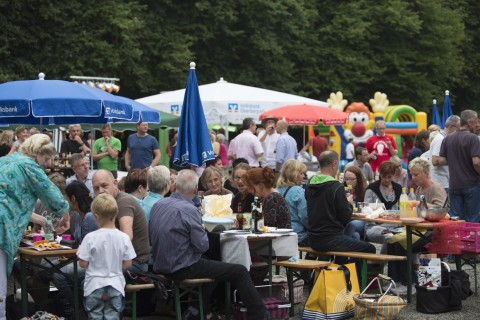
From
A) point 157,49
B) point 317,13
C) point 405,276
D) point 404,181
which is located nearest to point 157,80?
point 157,49


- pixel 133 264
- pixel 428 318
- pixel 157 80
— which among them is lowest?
pixel 428 318

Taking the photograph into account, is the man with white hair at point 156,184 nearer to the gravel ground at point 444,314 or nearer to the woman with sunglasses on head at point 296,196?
the gravel ground at point 444,314

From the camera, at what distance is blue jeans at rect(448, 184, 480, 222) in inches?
478

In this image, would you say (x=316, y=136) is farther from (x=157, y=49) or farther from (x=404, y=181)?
(x=157, y=49)

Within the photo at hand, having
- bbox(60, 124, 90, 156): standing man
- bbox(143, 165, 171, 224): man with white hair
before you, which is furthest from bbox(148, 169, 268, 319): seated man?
bbox(60, 124, 90, 156): standing man

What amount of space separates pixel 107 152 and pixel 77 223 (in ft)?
24.2

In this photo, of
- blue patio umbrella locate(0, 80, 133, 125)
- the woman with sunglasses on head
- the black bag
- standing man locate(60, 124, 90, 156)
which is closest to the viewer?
the black bag

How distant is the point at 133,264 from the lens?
8.64m

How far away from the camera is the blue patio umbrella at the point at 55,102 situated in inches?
439

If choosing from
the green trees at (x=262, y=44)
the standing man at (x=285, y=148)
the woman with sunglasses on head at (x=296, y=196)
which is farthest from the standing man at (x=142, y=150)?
the green trees at (x=262, y=44)

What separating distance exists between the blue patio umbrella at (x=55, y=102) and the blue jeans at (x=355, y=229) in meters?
3.13

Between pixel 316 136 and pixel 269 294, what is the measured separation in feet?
51.8

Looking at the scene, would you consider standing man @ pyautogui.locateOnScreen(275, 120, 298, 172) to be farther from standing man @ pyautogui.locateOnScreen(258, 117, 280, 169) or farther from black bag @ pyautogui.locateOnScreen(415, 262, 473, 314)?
black bag @ pyautogui.locateOnScreen(415, 262, 473, 314)

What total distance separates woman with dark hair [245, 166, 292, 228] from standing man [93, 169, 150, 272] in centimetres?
138
